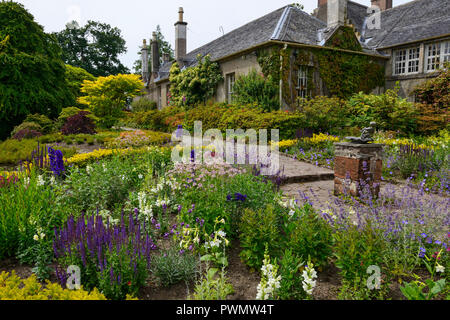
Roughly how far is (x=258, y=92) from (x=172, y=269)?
1112 centimetres

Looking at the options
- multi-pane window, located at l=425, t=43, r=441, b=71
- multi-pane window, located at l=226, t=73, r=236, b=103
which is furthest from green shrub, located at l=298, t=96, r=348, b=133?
multi-pane window, located at l=425, t=43, r=441, b=71

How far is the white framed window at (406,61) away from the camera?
49.6ft

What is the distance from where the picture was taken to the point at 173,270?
2418mm

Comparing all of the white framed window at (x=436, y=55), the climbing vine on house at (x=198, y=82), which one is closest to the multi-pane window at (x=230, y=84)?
the climbing vine on house at (x=198, y=82)

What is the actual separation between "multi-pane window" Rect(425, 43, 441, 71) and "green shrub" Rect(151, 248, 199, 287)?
16860 millimetres

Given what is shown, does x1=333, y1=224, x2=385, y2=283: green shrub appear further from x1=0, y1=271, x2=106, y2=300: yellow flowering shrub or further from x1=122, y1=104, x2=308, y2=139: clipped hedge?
x1=122, y1=104, x2=308, y2=139: clipped hedge

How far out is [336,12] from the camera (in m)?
13.3

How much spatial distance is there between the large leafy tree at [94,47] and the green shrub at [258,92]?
33859 mm

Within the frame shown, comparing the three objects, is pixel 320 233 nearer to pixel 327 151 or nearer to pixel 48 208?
pixel 48 208

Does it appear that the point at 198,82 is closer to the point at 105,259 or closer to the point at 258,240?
the point at 258,240

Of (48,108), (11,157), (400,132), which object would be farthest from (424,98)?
(48,108)

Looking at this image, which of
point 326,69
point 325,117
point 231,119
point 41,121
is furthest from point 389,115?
point 41,121

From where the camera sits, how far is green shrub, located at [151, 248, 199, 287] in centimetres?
240
